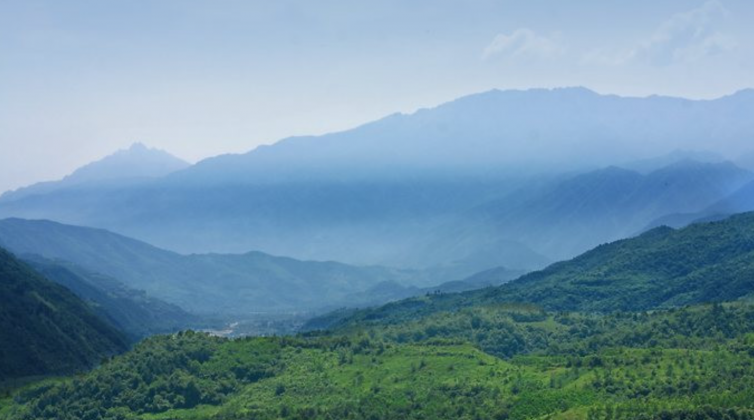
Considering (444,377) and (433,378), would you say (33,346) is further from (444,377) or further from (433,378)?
(444,377)

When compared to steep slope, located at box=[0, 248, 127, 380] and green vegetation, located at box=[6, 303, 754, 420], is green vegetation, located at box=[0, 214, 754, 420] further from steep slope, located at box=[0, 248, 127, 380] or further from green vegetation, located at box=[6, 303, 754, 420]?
steep slope, located at box=[0, 248, 127, 380]

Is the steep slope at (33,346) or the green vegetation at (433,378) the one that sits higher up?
the steep slope at (33,346)

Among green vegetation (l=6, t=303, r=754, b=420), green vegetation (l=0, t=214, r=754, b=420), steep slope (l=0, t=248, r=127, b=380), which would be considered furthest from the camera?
steep slope (l=0, t=248, r=127, b=380)

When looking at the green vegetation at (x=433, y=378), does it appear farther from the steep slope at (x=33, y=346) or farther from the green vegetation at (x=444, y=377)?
the steep slope at (x=33, y=346)

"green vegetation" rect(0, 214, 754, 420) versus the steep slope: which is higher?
the steep slope

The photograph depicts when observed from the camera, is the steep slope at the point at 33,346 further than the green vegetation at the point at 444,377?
Yes

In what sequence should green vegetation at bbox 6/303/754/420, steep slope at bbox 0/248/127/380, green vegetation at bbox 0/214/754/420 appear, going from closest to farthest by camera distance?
green vegetation at bbox 6/303/754/420 → green vegetation at bbox 0/214/754/420 → steep slope at bbox 0/248/127/380

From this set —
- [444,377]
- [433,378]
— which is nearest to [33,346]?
[433,378]

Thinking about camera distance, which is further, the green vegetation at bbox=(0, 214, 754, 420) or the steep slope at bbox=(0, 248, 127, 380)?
the steep slope at bbox=(0, 248, 127, 380)

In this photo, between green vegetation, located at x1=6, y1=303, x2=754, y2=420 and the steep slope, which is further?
the steep slope

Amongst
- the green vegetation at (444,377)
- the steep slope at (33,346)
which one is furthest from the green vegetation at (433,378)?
the steep slope at (33,346)

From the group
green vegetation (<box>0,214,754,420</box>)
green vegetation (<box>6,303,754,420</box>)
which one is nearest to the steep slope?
green vegetation (<box>0,214,754,420</box>)

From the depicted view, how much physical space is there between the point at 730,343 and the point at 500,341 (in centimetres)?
4540

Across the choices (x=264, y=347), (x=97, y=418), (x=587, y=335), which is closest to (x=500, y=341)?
(x=587, y=335)
